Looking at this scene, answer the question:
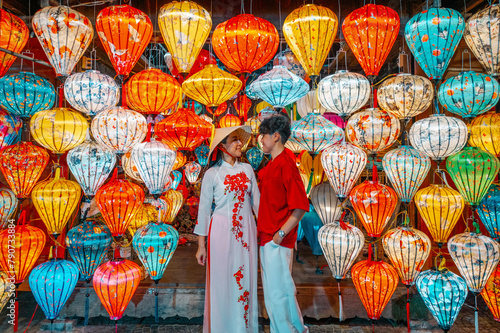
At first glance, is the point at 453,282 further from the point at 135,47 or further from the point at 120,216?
the point at 135,47

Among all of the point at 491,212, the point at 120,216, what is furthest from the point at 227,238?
the point at 491,212

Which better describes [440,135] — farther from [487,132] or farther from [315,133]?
[315,133]

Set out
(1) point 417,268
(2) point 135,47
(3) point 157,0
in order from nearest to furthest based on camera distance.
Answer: (2) point 135,47 → (1) point 417,268 → (3) point 157,0

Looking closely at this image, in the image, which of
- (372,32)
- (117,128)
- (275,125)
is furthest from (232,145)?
(372,32)

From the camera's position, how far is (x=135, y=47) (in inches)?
95.3

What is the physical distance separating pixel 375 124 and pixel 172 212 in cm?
224

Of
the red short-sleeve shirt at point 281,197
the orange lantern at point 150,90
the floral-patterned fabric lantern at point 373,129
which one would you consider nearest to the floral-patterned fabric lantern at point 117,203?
the orange lantern at point 150,90

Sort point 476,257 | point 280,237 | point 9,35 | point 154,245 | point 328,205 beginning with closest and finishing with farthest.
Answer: point 280,237 < point 9,35 < point 476,257 < point 154,245 < point 328,205

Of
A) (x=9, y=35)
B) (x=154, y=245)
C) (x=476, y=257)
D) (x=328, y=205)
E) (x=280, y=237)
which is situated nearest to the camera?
(x=280, y=237)

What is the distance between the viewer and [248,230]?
2529 mm

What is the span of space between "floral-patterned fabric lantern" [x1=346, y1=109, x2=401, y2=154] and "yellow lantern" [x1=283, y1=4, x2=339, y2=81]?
574mm

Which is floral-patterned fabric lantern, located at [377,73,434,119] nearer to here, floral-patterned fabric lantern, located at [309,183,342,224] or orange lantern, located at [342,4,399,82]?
orange lantern, located at [342,4,399,82]

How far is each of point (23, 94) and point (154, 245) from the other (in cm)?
164

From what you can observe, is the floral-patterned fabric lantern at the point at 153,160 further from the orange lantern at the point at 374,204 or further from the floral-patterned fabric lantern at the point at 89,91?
the orange lantern at the point at 374,204
